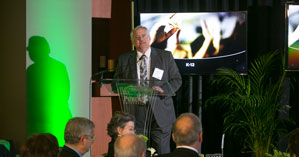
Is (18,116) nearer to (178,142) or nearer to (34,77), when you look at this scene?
(34,77)

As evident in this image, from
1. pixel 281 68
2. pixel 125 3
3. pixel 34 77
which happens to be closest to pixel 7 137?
pixel 34 77

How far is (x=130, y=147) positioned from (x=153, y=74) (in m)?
2.76

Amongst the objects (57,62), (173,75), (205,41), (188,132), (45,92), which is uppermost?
(205,41)

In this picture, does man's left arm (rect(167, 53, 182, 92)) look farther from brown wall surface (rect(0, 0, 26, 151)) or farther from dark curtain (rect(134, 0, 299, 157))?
brown wall surface (rect(0, 0, 26, 151))

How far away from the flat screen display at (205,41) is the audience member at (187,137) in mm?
3483

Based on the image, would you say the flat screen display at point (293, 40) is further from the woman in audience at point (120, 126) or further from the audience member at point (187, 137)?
the audience member at point (187, 137)

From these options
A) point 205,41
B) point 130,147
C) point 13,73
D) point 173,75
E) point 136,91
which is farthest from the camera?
point 205,41

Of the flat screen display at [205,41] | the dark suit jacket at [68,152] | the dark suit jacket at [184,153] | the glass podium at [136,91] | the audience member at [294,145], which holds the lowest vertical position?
the dark suit jacket at [68,152]

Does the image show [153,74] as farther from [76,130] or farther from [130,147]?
[130,147]

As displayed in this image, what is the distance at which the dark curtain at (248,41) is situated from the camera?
22.7 ft

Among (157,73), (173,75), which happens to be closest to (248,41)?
(173,75)

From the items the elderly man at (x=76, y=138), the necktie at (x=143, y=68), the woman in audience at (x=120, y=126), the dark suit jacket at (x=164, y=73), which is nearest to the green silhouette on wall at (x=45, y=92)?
the dark suit jacket at (x=164, y=73)

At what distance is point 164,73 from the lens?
5414mm

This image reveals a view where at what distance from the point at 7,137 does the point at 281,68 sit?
12.3 ft
